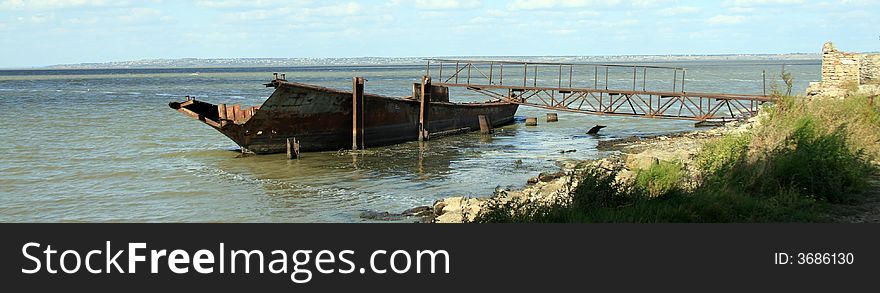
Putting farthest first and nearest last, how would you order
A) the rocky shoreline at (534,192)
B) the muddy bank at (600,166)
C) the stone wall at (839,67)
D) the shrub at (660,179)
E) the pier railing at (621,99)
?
the pier railing at (621,99)
the stone wall at (839,67)
the muddy bank at (600,166)
the rocky shoreline at (534,192)
the shrub at (660,179)

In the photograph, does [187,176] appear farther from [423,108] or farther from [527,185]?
[423,108]

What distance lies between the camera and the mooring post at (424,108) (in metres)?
27.4

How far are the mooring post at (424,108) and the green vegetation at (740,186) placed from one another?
14264mm

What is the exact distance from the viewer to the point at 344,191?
672 inches

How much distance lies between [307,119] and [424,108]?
5231 mm

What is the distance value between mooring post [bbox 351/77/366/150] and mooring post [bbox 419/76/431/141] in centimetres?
316

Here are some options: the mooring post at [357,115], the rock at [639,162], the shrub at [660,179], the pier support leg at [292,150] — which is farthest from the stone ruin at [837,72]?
the pier support leg at [292,150]

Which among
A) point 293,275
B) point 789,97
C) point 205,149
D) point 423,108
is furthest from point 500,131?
point 293,275

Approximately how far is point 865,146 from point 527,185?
20.7 ft

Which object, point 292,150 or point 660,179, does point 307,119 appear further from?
point 660,179

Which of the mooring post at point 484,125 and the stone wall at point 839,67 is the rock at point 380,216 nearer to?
the stone wall at point 839,67

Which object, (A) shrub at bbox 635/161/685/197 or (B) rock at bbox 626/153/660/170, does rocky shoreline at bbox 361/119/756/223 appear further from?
(A) shrub at bbox 635/161/685/197

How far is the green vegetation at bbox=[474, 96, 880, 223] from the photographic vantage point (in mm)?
9180

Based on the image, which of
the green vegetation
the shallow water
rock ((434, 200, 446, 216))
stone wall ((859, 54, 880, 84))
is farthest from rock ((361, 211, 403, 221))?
stone wall ((859, 54, 880, 84))
